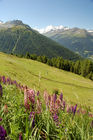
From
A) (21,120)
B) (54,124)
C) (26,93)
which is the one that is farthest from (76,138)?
(26,93)

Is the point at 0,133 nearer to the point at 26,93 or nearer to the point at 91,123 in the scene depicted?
the point at 26,93

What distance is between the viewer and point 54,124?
2.27 meters

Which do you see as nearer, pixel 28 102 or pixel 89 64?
pixel 28 102

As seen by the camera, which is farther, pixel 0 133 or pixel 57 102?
pixel 57 102

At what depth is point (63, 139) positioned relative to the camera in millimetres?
1834

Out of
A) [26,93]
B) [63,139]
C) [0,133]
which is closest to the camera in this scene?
[0,133]

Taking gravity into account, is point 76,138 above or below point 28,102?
below

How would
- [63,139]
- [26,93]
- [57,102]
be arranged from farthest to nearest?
[57,102], [26,93], [63,139]

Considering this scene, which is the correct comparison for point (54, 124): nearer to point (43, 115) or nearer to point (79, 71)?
point (43, 115)

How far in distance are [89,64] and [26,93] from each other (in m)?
108

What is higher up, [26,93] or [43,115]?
[26,93]

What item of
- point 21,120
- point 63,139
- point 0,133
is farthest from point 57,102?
point 0,133

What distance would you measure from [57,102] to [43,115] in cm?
83

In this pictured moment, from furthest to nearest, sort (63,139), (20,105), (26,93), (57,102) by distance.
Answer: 1. (57,102)
2. (20,105)
3. (26,93)
4. (63,139)
